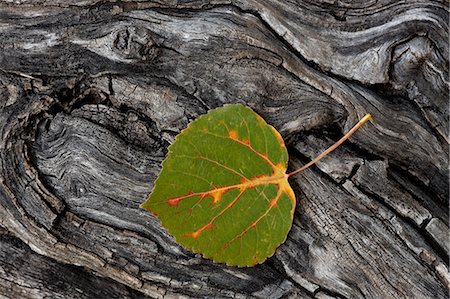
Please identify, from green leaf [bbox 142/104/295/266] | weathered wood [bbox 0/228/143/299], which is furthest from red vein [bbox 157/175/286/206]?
weathered wood [bbox 0/228/143/299]

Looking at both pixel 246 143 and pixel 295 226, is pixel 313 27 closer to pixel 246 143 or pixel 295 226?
pixel 246 143

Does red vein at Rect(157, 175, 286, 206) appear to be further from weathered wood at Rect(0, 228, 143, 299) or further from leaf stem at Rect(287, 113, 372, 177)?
weathered wood at Rect(0, 228, 143, 299)

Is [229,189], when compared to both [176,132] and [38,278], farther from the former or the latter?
[38,278]

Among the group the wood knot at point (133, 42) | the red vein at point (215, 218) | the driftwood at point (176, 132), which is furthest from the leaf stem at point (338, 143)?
the wood knot at point (133, 42)

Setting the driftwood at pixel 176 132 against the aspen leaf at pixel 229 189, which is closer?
the aspen leaf at pixel 229 189

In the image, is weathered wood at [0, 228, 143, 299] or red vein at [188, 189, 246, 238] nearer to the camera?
red vein at [188, 189, 246, 238]

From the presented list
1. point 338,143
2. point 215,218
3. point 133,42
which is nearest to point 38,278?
point 215,218

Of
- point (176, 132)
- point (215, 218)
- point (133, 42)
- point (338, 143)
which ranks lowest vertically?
point (215, 218)

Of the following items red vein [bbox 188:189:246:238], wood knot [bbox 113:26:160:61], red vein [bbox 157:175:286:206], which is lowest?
red vein [bbox 188:189:246:238]

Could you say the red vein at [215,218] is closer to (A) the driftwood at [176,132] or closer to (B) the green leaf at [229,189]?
(B) the green leaf at [229,189]
